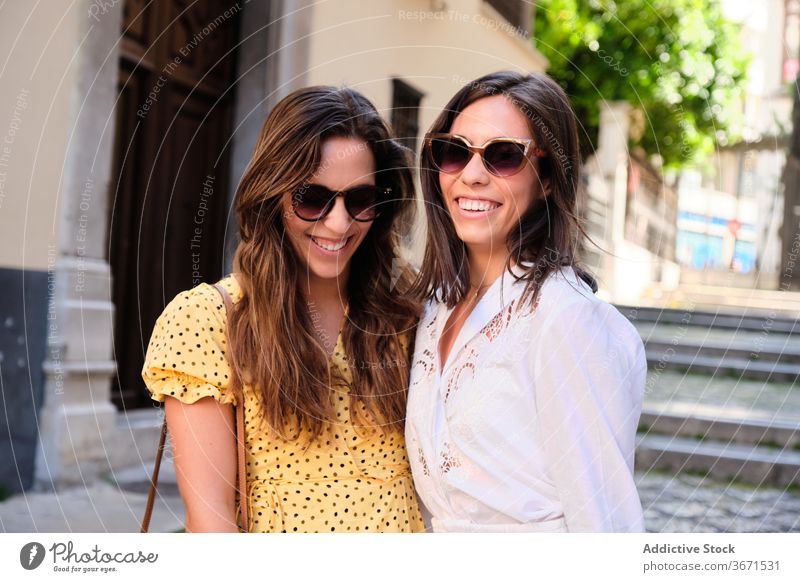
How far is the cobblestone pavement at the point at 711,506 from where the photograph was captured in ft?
11.7

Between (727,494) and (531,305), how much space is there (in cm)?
322

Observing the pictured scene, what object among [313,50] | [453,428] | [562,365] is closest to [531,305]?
[562,365]

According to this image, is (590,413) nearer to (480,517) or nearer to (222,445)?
(480,517)

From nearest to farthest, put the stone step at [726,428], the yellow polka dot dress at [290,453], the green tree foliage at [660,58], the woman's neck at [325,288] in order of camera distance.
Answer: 1. the yellow polka dot dress at [290,453]
2. the woman's neck at [325,288]
3. the stone step at [726,428]
4. the green tree foliage at [660,58]

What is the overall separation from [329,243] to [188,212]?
2722 millimetres

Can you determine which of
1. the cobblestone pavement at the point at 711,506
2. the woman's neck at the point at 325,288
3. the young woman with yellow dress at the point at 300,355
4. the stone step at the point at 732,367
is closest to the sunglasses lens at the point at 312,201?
the young woman with yellow dress at the point at 300,355

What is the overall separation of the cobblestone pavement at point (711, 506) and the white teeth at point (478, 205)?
7.14 feet

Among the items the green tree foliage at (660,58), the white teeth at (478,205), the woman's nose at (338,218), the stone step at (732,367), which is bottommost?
the stone step at (732,367)

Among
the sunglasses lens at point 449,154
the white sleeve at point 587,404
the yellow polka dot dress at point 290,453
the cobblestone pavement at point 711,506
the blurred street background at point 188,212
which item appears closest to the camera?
the white sleeve at point 587,404

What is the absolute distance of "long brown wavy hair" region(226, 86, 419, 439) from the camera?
5.10 feet

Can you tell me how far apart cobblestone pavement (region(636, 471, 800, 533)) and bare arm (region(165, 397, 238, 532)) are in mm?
2271

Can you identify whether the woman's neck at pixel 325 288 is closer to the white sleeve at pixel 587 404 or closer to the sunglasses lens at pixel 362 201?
the sunglasses lens at pixel 362 201

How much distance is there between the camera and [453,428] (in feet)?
4.93

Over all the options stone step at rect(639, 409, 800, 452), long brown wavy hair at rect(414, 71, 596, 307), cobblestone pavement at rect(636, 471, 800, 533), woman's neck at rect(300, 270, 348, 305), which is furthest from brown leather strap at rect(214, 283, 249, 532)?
stone step at rect(639, 409, 800, 452)
